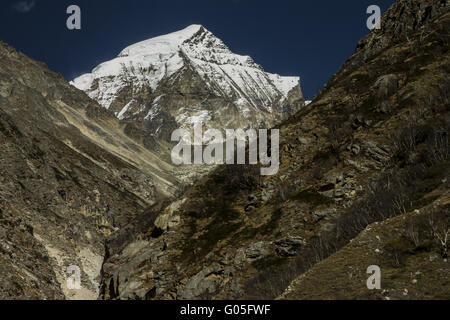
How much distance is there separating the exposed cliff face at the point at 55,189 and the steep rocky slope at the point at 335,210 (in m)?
15.7

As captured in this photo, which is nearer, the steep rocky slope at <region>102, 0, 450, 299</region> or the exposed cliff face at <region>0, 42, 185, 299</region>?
the steep rocky slope at <region>102, 0, 450, 299</region>

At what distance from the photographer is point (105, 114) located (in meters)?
176

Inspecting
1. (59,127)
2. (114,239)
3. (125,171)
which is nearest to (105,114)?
(59,127)

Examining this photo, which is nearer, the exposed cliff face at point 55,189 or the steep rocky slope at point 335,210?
the steep rocky slope at point 335,210

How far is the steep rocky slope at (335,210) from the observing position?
50.5 feet

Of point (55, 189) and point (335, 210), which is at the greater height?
point (55, 189)

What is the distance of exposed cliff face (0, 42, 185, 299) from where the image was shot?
44.8 meters

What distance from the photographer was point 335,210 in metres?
23.5

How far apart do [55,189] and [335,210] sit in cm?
6025

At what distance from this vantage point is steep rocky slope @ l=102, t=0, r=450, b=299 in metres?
15.4

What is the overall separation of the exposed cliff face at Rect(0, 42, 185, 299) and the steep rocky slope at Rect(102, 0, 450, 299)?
15727 millimetres
